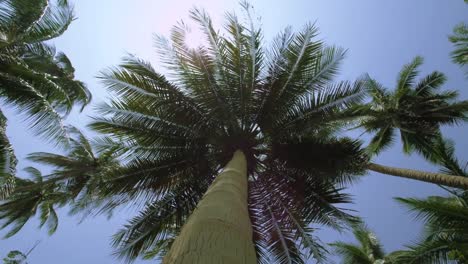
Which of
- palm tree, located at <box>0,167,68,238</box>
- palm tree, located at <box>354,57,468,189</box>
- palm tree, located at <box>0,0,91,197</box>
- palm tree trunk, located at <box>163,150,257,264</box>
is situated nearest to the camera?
palm tree trunk, located at <box>163,150,257,264</box>

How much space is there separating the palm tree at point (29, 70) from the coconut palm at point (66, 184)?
6.06ft

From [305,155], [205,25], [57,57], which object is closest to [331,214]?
[305,155]

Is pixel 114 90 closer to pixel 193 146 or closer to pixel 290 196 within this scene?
pixel 193 146

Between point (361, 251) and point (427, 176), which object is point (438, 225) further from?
point (361, 251)

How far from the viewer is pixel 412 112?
15.3m

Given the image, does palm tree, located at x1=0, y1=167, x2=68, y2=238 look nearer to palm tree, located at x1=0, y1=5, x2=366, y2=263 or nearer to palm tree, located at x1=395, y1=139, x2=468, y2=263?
palm tree, located at x1=0, y1=5, x2=366, y2=263

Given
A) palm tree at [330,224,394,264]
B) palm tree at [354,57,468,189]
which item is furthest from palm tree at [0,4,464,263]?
palm tree at [330,224,394,264]

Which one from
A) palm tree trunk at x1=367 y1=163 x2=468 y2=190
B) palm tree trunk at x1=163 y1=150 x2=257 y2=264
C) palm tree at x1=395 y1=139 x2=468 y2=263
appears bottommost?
palm tree trunk at x1=163 y1=150 x2=257 y2=264

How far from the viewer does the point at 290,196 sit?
9773 millimetres

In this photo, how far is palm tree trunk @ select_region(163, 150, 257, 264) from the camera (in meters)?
2.83

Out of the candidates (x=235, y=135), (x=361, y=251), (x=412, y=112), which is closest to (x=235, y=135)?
(x=235, y=135)

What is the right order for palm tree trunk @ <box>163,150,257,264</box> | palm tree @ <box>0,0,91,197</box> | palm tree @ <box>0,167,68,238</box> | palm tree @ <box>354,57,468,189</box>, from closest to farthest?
palm tree trunk @ <box>163,150,257,264</box> → palm tree @ <box>0,0,91,197</box> → palm tree @ <box>0,167,68,238</box> → palm tree @ <box>354,57,468,189</box>

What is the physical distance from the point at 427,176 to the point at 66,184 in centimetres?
1119

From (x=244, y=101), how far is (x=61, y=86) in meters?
4.70
